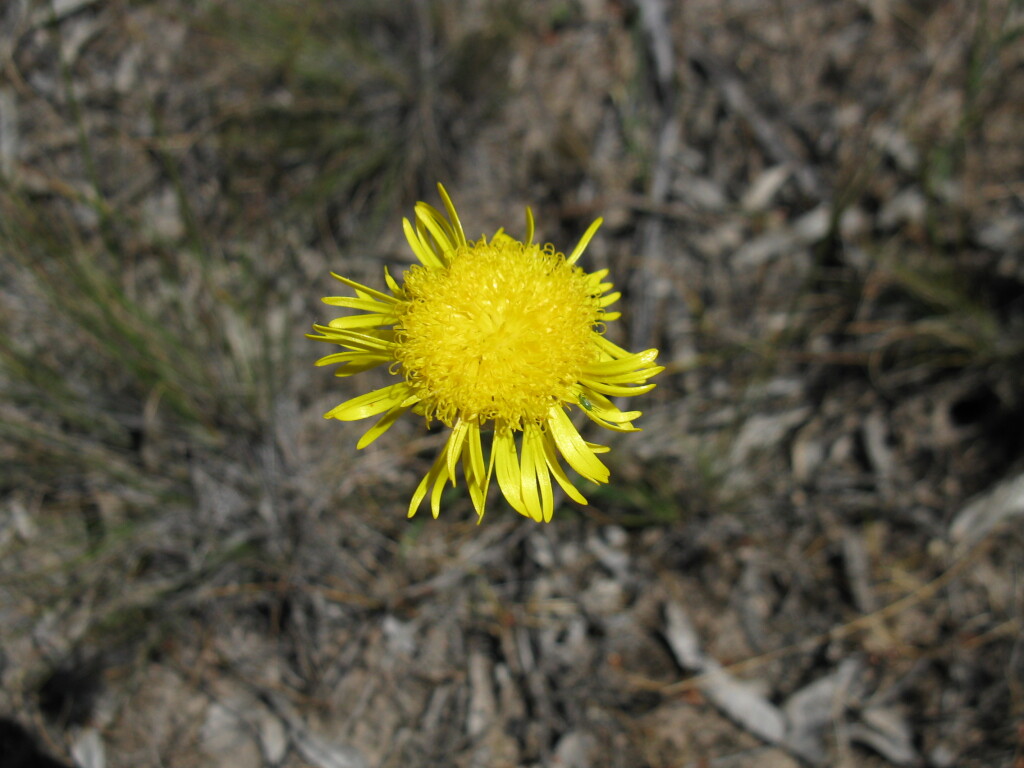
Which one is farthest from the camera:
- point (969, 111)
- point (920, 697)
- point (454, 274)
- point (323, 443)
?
point (969, 111)

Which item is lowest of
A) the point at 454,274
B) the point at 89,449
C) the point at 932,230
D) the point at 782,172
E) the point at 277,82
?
the point at 89,449

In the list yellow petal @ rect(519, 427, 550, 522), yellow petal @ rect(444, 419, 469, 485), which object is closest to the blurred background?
yellow petal @ rect(519, 427, 550, 522)

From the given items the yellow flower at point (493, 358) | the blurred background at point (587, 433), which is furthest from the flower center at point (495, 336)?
the blurred background at point (587, 433)

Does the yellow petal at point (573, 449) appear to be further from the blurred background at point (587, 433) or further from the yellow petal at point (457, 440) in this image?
the blurred background at point (587, 433)

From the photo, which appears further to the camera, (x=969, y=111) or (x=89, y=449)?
(x=969, y=111)

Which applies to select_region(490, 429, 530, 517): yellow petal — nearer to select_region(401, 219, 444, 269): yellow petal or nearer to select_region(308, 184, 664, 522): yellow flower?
select_region(308, 184, 664, 522): yellow flower

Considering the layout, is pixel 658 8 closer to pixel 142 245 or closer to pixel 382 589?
pixel 142 245

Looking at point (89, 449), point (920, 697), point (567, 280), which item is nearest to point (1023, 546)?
point (920, 697)

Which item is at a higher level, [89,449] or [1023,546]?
[1023,546]
